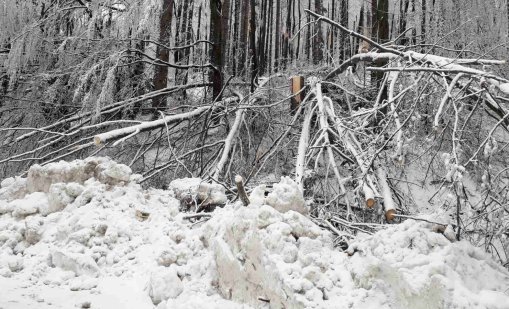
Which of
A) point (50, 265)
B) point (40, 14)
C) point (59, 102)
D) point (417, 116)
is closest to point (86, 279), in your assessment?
point (50, 265)

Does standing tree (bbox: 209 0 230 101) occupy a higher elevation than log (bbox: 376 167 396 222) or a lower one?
higher

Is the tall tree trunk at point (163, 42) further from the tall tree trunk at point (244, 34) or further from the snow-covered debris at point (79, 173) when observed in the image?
the snow-covered debris at point (79, 173)

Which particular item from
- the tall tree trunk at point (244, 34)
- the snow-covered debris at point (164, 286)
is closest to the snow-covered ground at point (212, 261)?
the snow-covered debris at point (164, 286)

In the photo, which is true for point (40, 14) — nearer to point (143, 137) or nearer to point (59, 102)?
point (59, 102)

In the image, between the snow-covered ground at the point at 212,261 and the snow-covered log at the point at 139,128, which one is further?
the snow-covered log at the point at 139,128

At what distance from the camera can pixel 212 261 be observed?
2.35 meters

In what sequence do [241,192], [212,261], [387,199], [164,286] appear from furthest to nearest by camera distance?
1. [387,199]
2. [241,192]
3. [212,261]
4. [164,286]

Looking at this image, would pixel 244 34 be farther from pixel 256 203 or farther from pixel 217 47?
pixel 256 203

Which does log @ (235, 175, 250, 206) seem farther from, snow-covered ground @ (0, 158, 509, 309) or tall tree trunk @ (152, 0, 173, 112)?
tall tree trunk @ (152, 0, 173, 112)

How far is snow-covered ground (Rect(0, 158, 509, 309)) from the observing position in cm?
185

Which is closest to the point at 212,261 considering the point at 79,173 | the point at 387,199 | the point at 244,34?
the point at 387,199

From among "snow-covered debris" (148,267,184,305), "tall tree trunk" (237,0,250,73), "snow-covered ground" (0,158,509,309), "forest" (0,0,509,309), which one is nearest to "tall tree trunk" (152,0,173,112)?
"forest" (0,0,509,309)

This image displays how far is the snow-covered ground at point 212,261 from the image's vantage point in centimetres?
185

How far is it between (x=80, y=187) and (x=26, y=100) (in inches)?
143
